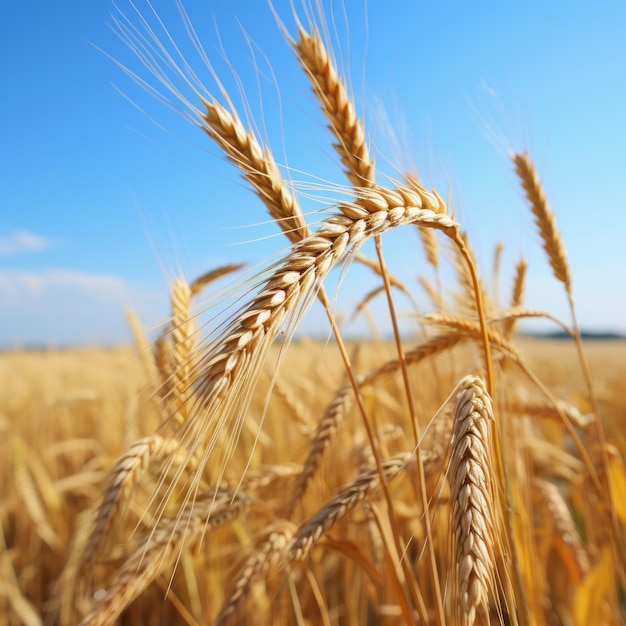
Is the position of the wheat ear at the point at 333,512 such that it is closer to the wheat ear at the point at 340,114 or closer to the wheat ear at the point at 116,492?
the wheat ear at the point at 116,492

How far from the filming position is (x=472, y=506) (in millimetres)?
667

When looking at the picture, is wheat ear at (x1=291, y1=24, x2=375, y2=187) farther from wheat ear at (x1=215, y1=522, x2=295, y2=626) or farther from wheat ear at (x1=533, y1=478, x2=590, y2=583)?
wheat ear at (x1=533, y1=478, x2=590, y2=583)

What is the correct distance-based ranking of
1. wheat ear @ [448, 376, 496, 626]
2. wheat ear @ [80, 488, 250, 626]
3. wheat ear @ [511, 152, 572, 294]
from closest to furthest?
wheat ear @ [448, 376, 496, 626]
wheat ear @ [80, 488, 250, 626]
wheat ear @ [511, 152, 572, 294]

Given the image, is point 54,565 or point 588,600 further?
point 54,565

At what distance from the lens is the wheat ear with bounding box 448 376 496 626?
63 cm

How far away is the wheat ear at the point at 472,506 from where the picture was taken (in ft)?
2.07

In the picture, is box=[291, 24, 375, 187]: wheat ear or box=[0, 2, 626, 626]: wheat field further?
box=[291, 24, 375, 187]: wheat ear

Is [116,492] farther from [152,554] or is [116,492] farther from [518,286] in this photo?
[518,286]

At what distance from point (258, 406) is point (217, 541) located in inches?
64.4

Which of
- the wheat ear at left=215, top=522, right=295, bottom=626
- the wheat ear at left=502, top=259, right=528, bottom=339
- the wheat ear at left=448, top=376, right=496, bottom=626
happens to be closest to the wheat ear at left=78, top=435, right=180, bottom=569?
the wheat ear at left=215, top=522, right=295, bottom=626

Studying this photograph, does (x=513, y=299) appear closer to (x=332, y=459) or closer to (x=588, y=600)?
(x=588, y=600)

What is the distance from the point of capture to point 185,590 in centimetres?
180

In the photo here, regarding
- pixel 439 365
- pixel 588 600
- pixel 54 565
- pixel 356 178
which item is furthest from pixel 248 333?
pixel 54 565

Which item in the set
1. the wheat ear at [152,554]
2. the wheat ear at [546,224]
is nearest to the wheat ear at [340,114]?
the wheat ear at [152,554]
